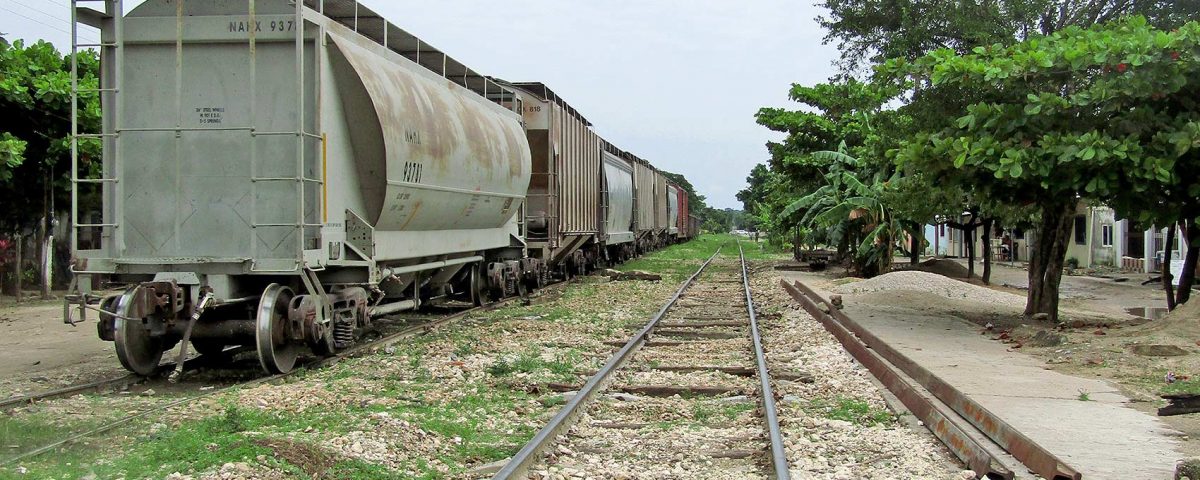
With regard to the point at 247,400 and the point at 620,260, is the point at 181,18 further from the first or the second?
the point at 620,260

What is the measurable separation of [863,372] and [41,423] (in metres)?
6.95

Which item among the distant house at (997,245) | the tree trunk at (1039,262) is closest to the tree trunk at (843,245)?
the distant house at (997,245)

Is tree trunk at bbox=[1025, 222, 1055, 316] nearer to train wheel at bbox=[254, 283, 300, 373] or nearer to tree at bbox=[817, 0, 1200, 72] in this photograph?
tree at bbox=[817, 0, 1200, 72]

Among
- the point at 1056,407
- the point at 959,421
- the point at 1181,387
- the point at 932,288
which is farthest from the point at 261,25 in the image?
the point at 932,288

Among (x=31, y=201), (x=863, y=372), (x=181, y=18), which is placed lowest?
(x=863, y=372)

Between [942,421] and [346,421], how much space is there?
4108mm

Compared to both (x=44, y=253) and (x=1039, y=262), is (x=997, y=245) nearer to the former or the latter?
(x=1039, y=262)

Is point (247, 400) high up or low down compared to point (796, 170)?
down

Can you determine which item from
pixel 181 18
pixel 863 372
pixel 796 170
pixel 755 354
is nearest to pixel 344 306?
pixel 181 18

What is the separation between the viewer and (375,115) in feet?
29.7

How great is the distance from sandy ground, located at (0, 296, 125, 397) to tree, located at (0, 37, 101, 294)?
232 centimetres

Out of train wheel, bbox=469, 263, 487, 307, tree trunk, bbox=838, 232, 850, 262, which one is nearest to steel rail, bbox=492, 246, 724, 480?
train wheel, bbox=469, 263, 487, 307

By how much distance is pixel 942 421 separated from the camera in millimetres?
6234

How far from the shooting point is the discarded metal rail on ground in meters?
5.13
